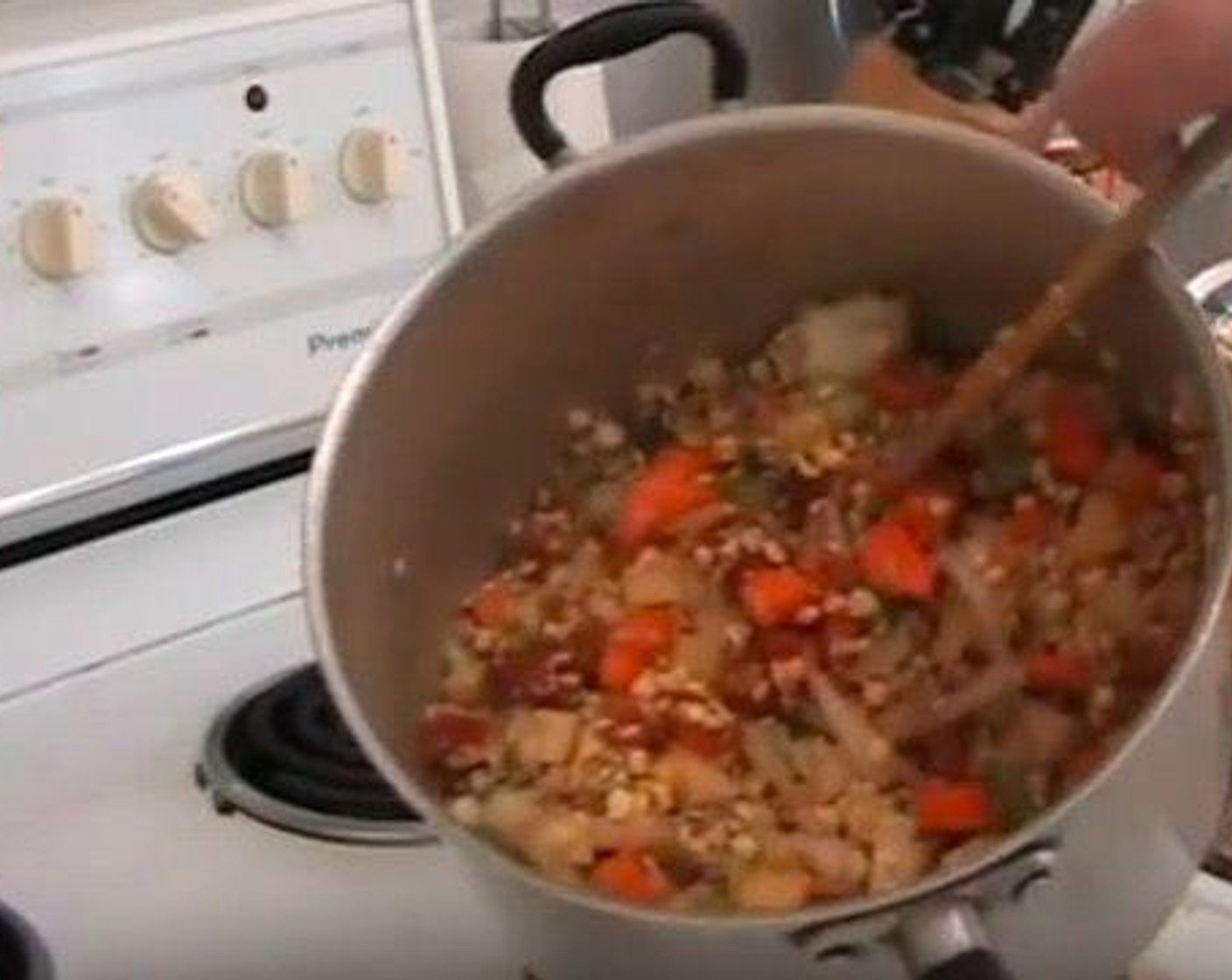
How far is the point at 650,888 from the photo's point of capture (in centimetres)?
70

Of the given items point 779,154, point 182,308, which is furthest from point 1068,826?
point 182,308

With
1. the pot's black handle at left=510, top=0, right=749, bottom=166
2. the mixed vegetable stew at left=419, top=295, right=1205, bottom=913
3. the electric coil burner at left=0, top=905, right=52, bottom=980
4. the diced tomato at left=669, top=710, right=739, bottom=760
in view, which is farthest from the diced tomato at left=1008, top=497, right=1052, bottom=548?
the electric coil burner at left=0, top=905, right=52, bottom=980

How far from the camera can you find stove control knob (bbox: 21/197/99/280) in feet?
3.17

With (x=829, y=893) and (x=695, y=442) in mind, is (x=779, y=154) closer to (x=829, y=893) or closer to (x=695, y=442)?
(x=695, y=442)

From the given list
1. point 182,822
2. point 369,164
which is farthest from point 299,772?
point 369,164

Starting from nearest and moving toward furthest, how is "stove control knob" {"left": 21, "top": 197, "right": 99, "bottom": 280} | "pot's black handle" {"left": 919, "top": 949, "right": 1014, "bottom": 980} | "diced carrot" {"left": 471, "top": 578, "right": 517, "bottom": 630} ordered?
"pot's black handle" {"left": 919, "top": 949, "right": 1014, "bottom": 980} < "diced carrot" {"left": 471, "top": 578, "right": 517, "bottom": 630} < "stove control knob" {"left": 21, "top": 197, "right": 99, "bottom": 280}

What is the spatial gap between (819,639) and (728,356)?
14 centimetres

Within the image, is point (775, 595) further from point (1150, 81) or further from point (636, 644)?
point (1150, 81)

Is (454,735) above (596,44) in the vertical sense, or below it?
below

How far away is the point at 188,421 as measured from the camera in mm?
1022

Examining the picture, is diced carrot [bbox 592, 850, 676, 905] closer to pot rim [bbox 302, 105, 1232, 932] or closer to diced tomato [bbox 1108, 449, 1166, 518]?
pot rim [bbox 302, 105, 1232, 932]

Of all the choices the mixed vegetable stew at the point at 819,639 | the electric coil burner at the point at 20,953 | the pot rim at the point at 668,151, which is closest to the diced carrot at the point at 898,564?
the mixed vegetable stew at the point at 819,639

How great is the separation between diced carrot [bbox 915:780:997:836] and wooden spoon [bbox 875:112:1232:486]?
111 mm

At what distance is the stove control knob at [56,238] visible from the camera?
Answer: 3.17ft
